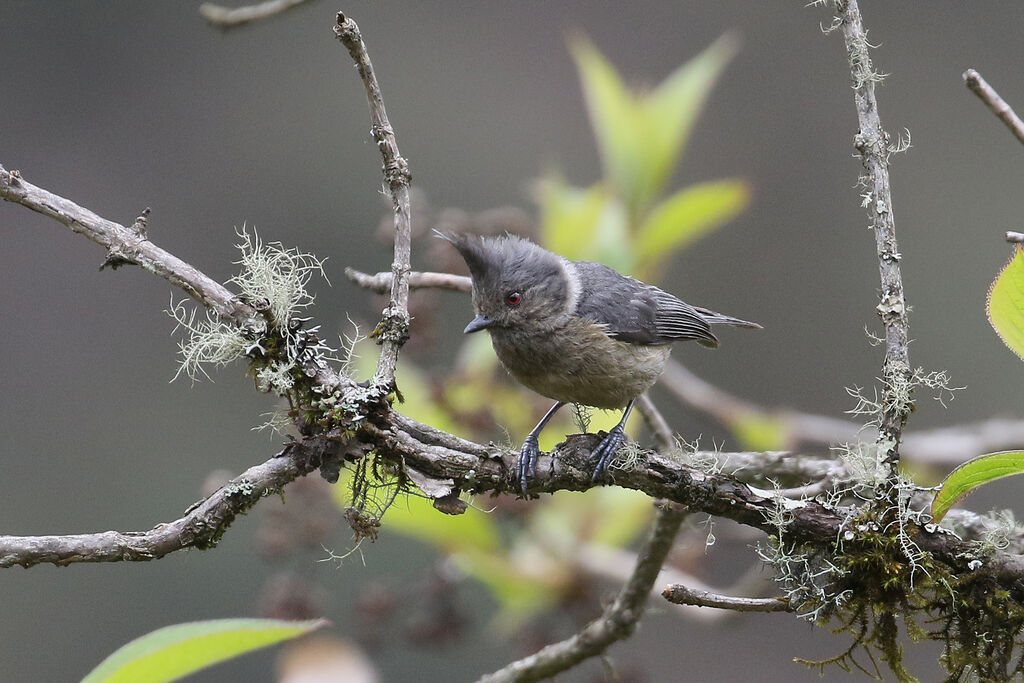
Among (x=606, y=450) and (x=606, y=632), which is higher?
(x=606, y=450)

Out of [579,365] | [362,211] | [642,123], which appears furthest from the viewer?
[362,211]

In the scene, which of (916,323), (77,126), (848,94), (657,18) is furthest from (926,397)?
(77,126)

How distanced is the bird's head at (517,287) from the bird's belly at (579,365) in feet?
0.18

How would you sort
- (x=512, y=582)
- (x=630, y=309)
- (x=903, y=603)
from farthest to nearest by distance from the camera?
(x=630, y=309) → (x=512, y=582) → (x=903, y=603)

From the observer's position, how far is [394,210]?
1.89 m

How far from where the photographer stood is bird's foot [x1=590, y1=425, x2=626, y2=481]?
1938 millimetres

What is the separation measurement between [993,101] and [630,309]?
1.40 meters

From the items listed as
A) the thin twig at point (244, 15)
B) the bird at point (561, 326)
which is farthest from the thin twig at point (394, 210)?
the bird at point (561, 326)

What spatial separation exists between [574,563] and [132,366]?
18.9 feet

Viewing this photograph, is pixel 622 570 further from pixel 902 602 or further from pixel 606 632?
pixel 902 602

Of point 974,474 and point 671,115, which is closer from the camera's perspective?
point 974,474

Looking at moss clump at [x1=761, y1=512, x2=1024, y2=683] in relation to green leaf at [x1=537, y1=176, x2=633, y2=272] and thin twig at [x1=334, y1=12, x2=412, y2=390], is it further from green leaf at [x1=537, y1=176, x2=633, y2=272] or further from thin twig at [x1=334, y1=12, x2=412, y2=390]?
green leaf at [x1=537, y1=176, x2=633, y2=272]

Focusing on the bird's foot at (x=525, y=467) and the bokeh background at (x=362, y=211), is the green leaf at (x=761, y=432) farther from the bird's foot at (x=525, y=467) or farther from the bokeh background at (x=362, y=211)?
the bokeh background at (x=362, y=211)

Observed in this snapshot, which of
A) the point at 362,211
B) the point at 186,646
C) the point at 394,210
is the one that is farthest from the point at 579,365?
the point at 362,211
